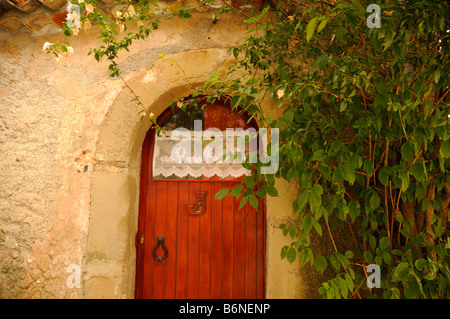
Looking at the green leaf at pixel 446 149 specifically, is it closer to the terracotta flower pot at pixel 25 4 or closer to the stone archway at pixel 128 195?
→ the stone archway at pixel 128 195

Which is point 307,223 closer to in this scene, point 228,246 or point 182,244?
point 228,246

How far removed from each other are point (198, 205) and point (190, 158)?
371 millimetres

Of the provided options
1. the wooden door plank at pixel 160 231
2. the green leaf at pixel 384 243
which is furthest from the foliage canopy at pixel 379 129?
the wooden door plank at pixel 160 231

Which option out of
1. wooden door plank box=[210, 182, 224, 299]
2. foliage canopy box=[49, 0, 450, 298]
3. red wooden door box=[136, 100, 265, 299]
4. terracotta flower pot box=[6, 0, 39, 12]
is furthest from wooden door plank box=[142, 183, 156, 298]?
terracotta flower pot box=[6, 0, 39, 12]

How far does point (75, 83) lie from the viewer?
2066mm

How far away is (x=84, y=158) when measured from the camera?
1.94 m

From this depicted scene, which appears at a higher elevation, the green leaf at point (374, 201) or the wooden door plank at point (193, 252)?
the green leaf at point (374, 201)

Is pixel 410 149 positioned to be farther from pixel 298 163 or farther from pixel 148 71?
pixel 148 71

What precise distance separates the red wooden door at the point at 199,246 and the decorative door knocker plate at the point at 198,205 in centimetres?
2

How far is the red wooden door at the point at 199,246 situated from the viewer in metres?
2.03

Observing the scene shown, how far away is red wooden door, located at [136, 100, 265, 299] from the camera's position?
2029 millimetres

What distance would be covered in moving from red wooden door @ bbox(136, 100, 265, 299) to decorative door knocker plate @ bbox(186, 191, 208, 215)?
20mm
